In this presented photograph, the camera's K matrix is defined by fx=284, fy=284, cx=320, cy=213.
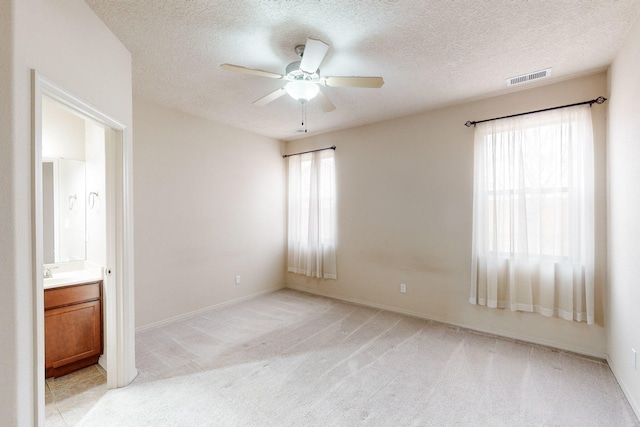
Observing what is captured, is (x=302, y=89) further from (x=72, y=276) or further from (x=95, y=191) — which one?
(x=72, y=276)

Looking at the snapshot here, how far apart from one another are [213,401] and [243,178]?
323 cm

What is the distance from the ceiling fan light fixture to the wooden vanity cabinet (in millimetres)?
2436

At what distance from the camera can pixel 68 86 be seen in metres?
1.67

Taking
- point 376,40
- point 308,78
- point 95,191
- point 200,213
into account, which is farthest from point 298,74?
point 200,213

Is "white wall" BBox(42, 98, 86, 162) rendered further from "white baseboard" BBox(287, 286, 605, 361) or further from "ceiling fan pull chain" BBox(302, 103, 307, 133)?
"white baseboard" BBox(287, 286, 605, 361)

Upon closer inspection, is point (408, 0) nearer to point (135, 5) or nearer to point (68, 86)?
point (135, 5)

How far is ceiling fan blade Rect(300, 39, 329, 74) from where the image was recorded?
6.05 feet

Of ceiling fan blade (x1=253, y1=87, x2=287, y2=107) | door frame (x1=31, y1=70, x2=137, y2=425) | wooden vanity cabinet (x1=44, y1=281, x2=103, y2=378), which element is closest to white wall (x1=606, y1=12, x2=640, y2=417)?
ceiling fan blade (x1=253, y1=87, x2=287, y2=107)

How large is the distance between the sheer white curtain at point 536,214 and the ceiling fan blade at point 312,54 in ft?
7.57

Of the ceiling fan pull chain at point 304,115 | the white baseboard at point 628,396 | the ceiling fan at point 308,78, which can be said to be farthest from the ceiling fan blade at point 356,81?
the white baseboard at point 628,396

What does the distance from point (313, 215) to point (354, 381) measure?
2.88m

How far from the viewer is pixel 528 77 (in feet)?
9.20

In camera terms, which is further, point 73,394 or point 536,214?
point 536,214

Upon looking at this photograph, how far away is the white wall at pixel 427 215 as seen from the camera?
289 cm
